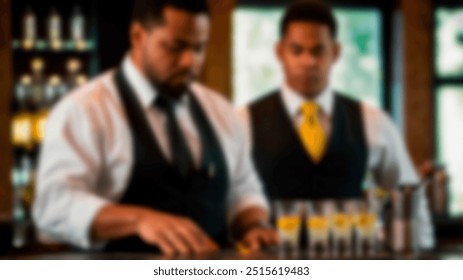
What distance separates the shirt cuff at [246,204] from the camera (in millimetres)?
2350

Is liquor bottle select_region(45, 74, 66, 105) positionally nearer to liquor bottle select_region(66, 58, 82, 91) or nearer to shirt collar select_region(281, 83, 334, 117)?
liquor bottle select_region(66, 58, 82, 91)

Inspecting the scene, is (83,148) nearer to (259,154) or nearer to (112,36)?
(259,154)

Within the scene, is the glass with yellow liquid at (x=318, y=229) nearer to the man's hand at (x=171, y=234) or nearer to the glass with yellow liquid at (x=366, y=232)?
the glass with yellow liquid at (x=366, y=232)

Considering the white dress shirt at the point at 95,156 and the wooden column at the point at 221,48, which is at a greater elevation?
the wooden column at the point at 221,48

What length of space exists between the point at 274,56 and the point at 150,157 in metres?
0.62

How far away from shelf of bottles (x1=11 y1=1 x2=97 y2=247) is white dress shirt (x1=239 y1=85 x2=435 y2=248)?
2.90 feet

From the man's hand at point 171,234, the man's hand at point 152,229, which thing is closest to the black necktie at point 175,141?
the man's hand at point 152,229

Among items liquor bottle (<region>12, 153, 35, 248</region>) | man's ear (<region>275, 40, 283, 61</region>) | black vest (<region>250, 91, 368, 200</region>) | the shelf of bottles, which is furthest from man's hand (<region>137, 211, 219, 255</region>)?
the shelf of bottles

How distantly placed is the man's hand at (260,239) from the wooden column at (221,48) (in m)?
0.55

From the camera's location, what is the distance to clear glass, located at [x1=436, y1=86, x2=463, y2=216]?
2.70 meters

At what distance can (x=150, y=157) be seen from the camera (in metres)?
2.23

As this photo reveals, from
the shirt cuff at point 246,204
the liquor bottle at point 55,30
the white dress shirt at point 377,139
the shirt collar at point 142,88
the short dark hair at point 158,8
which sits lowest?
the shirt cuff at point 246,204

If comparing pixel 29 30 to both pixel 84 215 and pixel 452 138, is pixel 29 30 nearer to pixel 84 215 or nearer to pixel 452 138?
pixel 84 215
